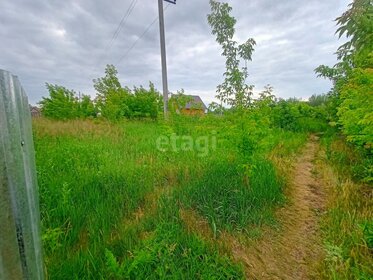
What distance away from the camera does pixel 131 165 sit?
4402 mm

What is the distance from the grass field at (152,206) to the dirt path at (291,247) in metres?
0.19

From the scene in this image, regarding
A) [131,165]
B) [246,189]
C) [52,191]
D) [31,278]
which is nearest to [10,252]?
[31,278]

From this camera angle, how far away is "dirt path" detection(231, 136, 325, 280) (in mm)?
2221

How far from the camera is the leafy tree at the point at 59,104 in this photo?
1363 cm

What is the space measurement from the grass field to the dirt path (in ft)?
0.63

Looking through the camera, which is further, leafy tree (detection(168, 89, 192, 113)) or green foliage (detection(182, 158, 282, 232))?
leafy tree (detection(168, 89, 192, 113))

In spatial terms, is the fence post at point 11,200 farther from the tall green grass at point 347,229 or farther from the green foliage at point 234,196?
the tall green grass at point 347,229

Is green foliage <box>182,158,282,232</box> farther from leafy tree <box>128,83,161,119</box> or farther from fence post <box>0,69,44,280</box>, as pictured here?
leafy tree <box>128,83,161,119</box>

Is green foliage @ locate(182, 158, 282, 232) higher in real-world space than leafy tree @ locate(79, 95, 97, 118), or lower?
lower

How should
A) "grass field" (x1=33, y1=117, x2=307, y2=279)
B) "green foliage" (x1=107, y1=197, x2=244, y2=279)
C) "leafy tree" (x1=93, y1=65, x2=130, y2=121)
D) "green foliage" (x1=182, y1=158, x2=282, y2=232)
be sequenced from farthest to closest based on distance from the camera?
"leafy tree" (x1=93, y1=65, x2=130, y2=121), "green foliage" (x1=182, y1=158, x2=282, y2=232), "grass field" (x1=33, y1=117, x2=307, y2=279), "green foliage" (x1=107, y1=197, x2=244, y2=279)

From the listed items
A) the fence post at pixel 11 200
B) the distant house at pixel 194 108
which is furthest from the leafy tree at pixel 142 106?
the fence post at pixel 11 200

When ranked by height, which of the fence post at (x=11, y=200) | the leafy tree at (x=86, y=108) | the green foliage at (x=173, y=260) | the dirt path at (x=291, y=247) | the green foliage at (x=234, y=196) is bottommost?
the dirt path at (x=291, y=247)

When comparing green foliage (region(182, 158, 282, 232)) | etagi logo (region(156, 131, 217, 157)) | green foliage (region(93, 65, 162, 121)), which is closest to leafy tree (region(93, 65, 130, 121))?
green foliage (region(93, 65, 162, 121))

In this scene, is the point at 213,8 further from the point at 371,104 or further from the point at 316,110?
the point at 316,110
